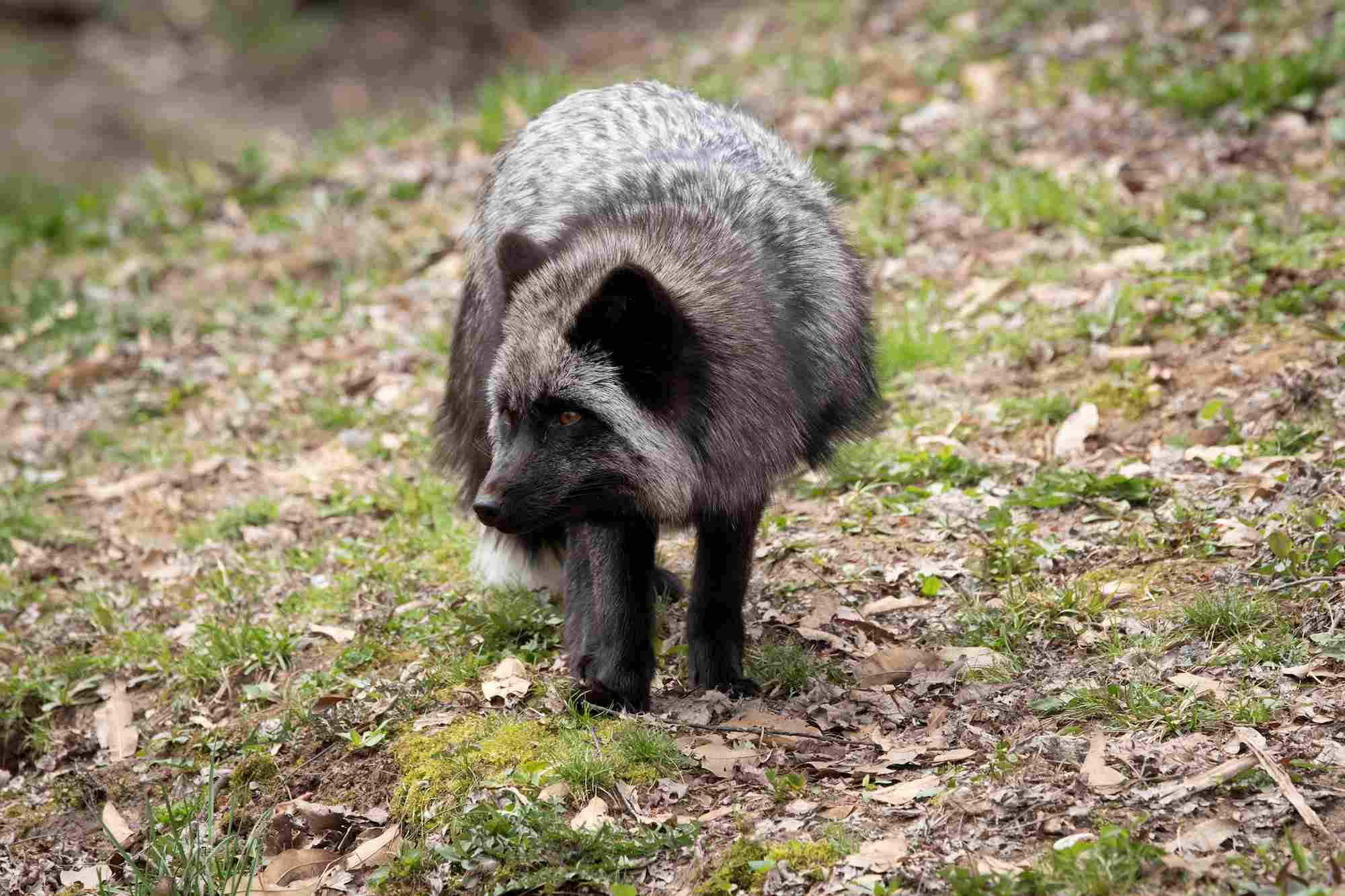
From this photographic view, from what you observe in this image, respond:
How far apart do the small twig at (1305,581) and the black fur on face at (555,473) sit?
2.29m

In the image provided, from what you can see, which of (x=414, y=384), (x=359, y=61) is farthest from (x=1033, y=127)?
(x=359, y=61)

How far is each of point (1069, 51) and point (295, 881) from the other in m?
8.32

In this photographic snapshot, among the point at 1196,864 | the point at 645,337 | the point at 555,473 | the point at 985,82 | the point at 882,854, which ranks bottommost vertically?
the point at 882,854

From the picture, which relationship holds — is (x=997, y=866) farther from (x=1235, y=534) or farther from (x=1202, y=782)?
(x=1235, y=534)

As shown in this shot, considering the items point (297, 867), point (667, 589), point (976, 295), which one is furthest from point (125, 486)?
point (976, 295)

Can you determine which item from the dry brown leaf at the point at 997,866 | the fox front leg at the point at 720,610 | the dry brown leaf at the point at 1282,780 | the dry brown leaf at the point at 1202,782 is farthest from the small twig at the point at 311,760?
the dry brown leaf at the point at 1282,780

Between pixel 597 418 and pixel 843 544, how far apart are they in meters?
1.79

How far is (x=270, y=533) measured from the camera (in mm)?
6293

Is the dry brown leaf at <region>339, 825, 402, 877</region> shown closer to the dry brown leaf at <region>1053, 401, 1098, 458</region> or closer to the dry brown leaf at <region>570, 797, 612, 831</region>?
the dry brown leaf at <region>570, 797, 612, 831</region>

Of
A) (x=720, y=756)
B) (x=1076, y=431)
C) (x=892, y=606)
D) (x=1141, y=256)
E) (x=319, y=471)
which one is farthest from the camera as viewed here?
(x=1141, y=256)

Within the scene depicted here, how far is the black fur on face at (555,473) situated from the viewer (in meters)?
3.99

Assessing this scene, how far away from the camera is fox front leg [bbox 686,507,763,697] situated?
14.4 feet

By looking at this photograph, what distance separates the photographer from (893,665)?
178 inches

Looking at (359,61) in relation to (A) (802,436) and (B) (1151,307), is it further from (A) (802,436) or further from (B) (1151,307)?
(A) (802,436)
